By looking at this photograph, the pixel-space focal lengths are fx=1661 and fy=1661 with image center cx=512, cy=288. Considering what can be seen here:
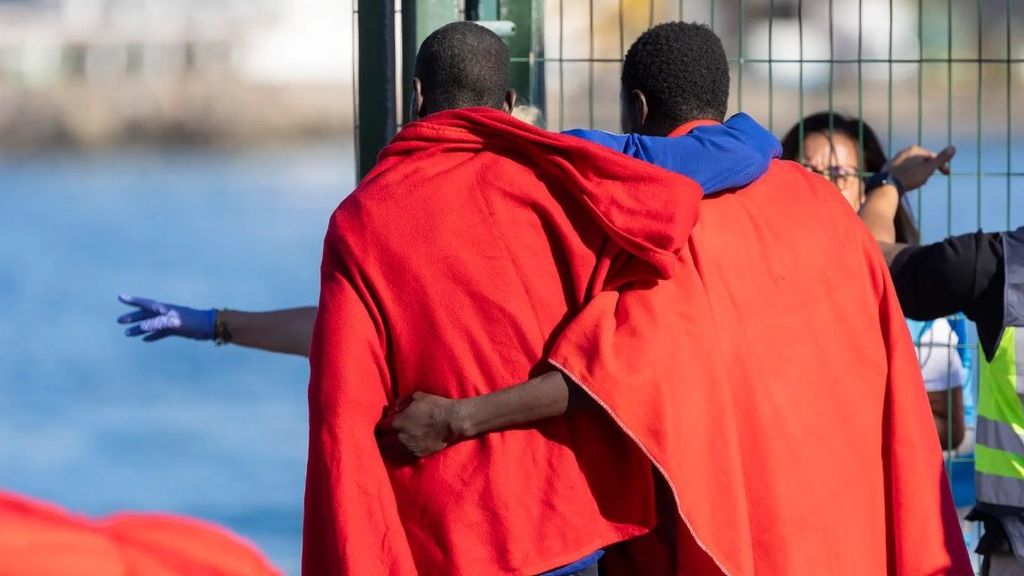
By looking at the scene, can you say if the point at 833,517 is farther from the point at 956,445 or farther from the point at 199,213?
the point at 199,213

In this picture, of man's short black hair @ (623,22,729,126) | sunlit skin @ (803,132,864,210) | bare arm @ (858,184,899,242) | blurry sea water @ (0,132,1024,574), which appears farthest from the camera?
blurry sea water @ (0,132,1024,574)

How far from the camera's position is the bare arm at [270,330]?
3.90 m

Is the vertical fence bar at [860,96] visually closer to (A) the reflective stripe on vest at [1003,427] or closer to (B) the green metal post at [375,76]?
(A) the reflective stripe on vest at [1003,427]

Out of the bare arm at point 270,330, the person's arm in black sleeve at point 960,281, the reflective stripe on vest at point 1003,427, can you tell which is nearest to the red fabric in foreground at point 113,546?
the person's arm in black sleeve at point 960,281

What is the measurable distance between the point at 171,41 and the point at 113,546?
30.5 m

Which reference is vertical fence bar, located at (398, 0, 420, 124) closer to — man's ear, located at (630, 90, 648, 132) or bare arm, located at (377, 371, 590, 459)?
man's ear, located at (630, 90, 648, 132)

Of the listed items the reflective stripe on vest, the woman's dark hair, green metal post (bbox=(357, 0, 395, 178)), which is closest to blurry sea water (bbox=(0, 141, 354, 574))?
the woman's dark hair

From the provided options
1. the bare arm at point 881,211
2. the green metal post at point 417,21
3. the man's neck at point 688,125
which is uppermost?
the green metal post at point 417,21

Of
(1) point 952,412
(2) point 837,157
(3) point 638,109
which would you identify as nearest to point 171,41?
(2) point 837,157

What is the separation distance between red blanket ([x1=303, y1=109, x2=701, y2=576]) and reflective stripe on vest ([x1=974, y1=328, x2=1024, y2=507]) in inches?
35.3

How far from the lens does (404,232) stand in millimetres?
2771

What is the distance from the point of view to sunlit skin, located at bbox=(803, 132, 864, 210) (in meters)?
4.65

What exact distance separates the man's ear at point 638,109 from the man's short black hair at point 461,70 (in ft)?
0.92

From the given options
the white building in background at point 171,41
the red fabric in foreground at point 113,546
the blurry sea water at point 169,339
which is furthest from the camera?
the white building in background at point 171,41
